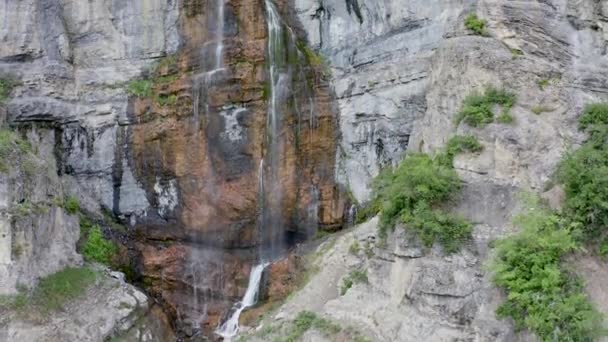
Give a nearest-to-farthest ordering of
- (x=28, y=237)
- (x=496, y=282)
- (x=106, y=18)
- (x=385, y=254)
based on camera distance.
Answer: (x=496, y=282)
(x=385, y=254)
(x=28, y=237)
(x=106, y=18)

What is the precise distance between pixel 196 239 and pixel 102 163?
410cm

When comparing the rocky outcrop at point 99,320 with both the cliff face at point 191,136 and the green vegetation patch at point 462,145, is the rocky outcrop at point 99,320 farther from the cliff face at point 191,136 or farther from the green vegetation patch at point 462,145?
the green vegetation patch at point 462,145

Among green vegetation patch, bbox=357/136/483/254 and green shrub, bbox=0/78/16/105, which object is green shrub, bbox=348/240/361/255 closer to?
green vegetation patch, bbox=357/136/483/254

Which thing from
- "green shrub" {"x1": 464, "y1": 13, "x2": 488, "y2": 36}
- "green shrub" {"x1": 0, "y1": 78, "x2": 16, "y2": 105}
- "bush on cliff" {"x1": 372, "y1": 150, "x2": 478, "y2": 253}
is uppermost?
"green shrub" {"x1": 464, "y1": 13, "x2": 488, "y2": 36}

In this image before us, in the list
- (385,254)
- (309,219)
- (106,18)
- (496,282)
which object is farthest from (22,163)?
(496,282)

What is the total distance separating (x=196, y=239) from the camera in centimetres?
1831

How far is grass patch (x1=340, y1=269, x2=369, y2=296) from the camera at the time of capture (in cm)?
1373

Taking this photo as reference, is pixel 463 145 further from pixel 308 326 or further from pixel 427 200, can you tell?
pixel 308 326

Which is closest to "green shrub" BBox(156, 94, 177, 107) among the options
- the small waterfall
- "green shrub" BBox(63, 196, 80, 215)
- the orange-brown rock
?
the orange-brown rock

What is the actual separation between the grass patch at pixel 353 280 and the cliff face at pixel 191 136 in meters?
4.02

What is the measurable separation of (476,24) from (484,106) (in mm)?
2804

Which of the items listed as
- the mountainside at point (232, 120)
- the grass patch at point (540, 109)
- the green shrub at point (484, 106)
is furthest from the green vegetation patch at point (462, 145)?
the grass patch at point (540, 109)

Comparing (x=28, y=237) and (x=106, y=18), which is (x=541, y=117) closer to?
(x=28, y=237)

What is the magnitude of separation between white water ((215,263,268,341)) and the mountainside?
0.89 ft
